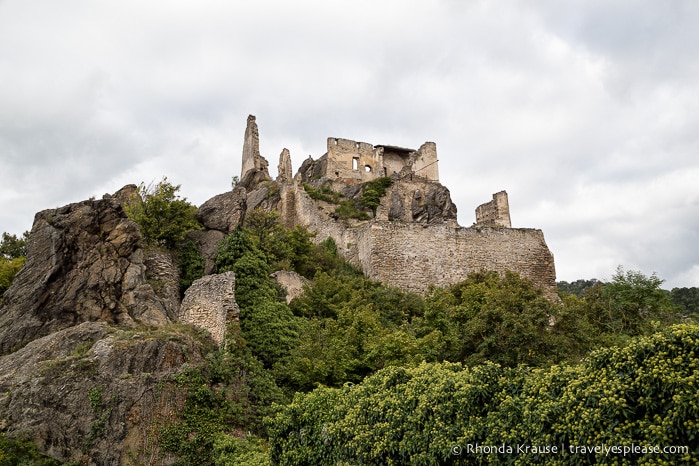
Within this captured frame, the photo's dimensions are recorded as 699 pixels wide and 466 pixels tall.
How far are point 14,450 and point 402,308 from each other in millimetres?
14548

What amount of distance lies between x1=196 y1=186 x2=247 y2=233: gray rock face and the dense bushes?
11375 millimetres

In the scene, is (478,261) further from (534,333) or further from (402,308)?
(534,333)

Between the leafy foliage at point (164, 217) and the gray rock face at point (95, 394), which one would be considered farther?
the leafy foliage at point (164, 217)

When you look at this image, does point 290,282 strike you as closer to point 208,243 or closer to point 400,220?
point 208,243

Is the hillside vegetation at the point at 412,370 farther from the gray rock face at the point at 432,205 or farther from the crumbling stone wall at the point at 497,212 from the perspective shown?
the crumbling stone wall at the point at 497,212

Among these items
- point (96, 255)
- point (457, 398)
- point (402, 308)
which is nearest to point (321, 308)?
point (402, 308)

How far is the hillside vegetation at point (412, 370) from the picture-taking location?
721 cm

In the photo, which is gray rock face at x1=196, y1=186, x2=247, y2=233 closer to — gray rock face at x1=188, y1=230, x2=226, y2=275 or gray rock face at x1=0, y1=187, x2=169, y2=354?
gray rock face at x1=188, y1=230, x2=226, y2=275

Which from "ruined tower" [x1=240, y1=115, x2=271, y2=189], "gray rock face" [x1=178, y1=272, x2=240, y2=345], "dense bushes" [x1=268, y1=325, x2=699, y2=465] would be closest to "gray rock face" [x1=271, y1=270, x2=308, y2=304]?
"gray rock face" [x1=178, y1=272, x2=240, y2=345]

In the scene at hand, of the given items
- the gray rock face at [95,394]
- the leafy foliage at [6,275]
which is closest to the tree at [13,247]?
the leafy foliage at [6,275]

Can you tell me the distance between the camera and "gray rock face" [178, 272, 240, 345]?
18.0m

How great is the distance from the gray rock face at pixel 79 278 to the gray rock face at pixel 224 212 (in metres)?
3.71

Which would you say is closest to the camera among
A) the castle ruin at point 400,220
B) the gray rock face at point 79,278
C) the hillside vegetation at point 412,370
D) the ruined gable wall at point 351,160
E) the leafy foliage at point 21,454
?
the hillside vegetation at point 412,370

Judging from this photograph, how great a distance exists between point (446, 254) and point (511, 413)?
20.4 m
